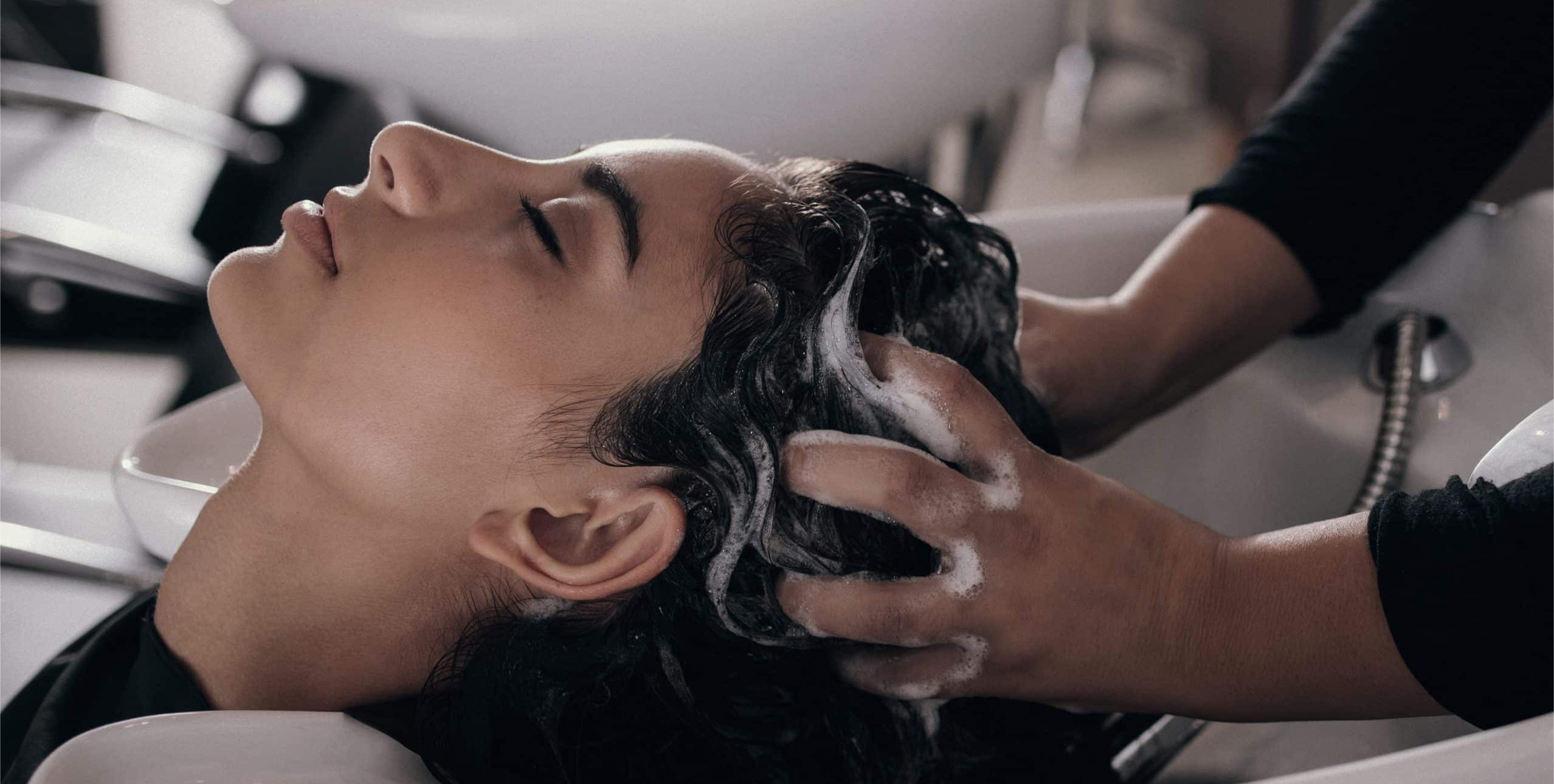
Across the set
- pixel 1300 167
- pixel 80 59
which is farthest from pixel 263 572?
pixel 80 59

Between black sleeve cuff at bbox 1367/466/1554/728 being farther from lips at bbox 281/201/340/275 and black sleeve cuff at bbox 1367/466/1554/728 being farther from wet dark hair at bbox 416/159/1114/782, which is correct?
lips at bbox 281/201/340/275

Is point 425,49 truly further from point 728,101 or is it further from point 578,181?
point 578,181

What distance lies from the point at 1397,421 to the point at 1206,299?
0.21m

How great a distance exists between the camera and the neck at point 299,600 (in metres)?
0.85

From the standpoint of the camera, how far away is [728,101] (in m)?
1.97

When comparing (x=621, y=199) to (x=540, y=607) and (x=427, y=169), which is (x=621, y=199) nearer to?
(x=427, y=169)

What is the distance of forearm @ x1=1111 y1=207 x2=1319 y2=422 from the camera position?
1167 millimetres

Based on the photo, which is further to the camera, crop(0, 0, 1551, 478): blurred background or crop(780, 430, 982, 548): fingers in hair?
crop(0, 0, 1551, 478): blurred background

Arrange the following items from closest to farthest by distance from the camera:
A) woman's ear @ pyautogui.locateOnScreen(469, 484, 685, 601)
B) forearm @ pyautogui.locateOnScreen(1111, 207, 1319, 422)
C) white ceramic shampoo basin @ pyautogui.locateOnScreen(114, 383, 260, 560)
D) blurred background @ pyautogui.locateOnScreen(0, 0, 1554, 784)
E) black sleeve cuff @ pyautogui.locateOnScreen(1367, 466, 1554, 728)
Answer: black sleeve cuff @ pyautogui.locateOnScreen(1367, 466, 1554, 728) → woman's ear @ pyautogui.locateOnScreen(469, 484, 685, 601) → white ceramic shampoo basin @ pyautogui.locateOnScreen(114, 383, 260, 560) → forearm @ pyautogui.locateOnScreen(1111, 207, 1319, 422) → blurred background @ pyautogui.locateOnScreen(0, 0, 1554, 784)

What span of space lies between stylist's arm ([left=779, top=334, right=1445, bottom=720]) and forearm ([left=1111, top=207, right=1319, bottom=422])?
0.40 metres

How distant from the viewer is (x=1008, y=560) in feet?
2.49

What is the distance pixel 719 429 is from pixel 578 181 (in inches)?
8.5

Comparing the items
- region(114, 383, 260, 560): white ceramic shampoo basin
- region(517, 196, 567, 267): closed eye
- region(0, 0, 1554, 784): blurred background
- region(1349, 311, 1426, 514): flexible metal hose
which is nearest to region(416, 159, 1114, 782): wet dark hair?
region(517, 196, 567, 267): closed eye

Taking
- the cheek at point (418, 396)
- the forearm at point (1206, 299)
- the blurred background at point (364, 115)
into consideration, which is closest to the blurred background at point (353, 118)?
the blurred background at point (364, 115)
